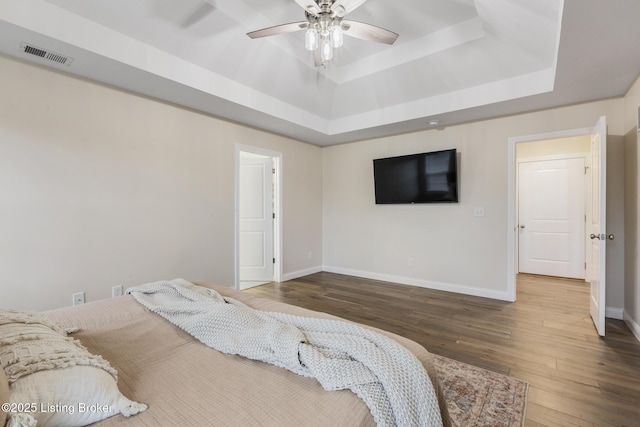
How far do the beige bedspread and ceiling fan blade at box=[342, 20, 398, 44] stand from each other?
6.67ft

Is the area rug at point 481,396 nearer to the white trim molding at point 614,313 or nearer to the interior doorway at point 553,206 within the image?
the white trim molding at point 614,313

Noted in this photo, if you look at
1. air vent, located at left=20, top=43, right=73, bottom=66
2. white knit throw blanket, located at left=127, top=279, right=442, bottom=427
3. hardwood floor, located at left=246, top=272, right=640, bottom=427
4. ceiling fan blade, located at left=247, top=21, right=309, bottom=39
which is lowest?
hardwood floor, located at left=246, top=272, right=640, bottom=427

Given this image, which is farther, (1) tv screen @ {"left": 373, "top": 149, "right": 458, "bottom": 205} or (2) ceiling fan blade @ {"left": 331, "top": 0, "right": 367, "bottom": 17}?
(1) tv screen @ {"left": 373, "top": 149, "right": 458, "bottom": 205}

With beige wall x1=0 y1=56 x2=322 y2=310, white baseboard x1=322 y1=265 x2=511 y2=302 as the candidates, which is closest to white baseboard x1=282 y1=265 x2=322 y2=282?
white baseboard x1=322 y1=265 x2=511 y2=302

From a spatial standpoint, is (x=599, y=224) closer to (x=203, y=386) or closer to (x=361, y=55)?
(x=361, y=55)

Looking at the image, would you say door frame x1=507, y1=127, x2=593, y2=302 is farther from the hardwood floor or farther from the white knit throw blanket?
the white knit throw blanket

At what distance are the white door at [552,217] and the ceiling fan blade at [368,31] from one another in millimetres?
4465

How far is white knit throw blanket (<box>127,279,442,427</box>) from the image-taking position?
2.96 feet

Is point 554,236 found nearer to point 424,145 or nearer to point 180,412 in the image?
point 424,145

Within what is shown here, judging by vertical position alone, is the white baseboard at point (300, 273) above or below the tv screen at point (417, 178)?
below

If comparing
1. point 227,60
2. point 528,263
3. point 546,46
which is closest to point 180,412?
point 227,60

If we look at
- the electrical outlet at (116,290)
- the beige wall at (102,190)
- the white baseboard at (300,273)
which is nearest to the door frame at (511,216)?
the white baseboard at (300,273)

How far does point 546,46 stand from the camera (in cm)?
261

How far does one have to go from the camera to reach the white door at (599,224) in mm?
2609
